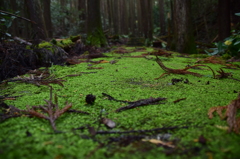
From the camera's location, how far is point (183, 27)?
550cm

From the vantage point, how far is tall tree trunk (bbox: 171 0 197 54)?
5.39m

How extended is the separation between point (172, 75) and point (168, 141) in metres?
1.53

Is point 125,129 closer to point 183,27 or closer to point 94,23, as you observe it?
point 183,27

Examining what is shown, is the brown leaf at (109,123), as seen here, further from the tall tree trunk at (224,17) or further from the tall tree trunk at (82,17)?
the tall tree trunk at (82,17)

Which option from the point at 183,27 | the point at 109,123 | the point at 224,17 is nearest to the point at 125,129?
the point at 109,123

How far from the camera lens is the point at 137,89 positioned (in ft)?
5.34

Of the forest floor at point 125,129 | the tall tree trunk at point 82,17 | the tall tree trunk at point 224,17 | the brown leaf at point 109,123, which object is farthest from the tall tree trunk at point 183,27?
the tall tree trunk at point 82,17

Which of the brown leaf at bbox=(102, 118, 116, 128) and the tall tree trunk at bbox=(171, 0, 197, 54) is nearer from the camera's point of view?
the brown leaf at bbox=(102, 118, 116, 128)

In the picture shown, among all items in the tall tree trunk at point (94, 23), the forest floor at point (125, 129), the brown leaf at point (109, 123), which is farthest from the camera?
the tall tree trunk at point (94, 23)

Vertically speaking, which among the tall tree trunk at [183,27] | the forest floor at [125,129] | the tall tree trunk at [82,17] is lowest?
the forest floor at [125,129]

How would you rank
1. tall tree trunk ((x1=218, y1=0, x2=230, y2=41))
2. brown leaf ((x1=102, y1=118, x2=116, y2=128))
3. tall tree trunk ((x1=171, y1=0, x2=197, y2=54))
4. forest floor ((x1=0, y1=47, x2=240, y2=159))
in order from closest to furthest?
forest floor ((x1=0, y1=47, x2=240, y2=159)), brown leaf ((x1=102, y1=118, x2=116, y2=128)), tall tree trunk ((x1=171, y1=0, x2=197, y2=54)), tall tree trunk ((x1=218, y1=0, x2=230, y2=41))

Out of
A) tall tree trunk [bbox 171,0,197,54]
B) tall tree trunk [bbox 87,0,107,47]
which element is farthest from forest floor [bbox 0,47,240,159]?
tall tree trunk [bbox 87,0,107,47]

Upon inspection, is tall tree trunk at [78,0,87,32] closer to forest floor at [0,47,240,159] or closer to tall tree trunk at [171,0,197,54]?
tall tree trunk at [171,0,197,54]

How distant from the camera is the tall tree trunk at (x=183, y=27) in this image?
17.7ft
